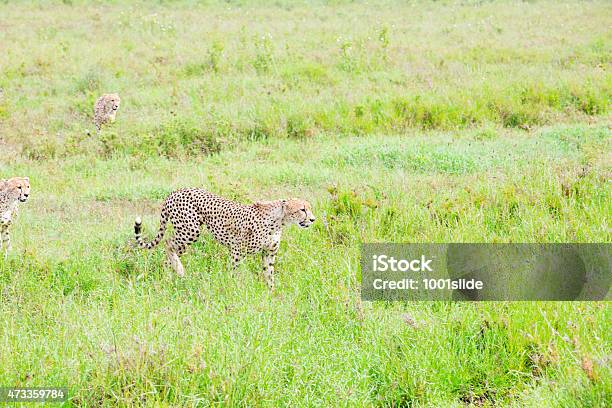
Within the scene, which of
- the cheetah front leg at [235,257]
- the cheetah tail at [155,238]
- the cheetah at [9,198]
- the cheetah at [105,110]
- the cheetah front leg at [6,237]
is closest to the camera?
the cheetah front leg at [235,257]

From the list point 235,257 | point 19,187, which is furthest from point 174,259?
point 19,187

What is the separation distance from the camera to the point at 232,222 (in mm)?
6387

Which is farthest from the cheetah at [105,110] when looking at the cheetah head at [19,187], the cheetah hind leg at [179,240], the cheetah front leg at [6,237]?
the cheetah hind leg at [179,240]

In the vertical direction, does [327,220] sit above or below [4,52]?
below

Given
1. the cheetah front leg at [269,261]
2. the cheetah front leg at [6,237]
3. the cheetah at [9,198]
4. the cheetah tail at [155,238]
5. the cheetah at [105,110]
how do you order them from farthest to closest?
the cheetah at [105,110] < the cheetah at [9,198] < the cheetah front leg at [6,237] < the cheetah tail at [155,238] < the cheetah front leg at [269,261]

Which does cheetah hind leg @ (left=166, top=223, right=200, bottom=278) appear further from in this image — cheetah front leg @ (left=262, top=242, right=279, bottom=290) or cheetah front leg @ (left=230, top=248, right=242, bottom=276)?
cheetah front leg @ (left=262, top=242, right=279, bottom=290)

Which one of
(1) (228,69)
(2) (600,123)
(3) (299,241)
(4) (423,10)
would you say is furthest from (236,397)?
(4) (423,10)

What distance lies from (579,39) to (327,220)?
1142cm

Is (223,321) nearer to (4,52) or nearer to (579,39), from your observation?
(4,52)

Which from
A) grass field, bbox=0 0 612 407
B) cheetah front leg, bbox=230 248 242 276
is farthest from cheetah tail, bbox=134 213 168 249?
cheetah front leg, bbox=230 248 242 276

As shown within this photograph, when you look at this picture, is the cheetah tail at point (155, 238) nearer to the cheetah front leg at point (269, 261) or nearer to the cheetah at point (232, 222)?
the cheetah at point (232, 222)

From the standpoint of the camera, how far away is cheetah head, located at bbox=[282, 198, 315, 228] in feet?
20.4

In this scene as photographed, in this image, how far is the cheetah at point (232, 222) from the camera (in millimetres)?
6266

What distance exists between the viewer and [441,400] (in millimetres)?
4469
